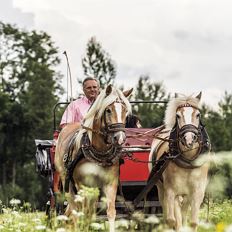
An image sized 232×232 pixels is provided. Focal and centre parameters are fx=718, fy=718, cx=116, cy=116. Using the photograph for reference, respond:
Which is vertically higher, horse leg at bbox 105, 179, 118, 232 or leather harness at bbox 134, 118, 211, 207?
leather harness at bbox 134, 118, 211, 207

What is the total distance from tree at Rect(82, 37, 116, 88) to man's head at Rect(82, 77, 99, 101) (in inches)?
1405

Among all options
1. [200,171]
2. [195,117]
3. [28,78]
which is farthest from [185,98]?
[28,78]

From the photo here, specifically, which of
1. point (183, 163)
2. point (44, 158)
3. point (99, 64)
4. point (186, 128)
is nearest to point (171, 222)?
point (183, 163)

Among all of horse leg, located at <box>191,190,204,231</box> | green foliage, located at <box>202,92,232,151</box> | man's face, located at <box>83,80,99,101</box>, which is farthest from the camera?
Answer: green foliage, located at <box>202,92,232,151</box>

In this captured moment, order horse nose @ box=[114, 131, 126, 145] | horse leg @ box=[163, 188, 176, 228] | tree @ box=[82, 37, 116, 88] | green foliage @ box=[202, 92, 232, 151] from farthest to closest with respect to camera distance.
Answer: green foliage @ box=[202, 92, 232, 151], tree @ box=[82, 37, 116, 88], horse leg @ box=[163, 188, 176, 228], horse nose @ box=[114, 131, 126, 145]

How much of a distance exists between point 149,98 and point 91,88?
4609cm

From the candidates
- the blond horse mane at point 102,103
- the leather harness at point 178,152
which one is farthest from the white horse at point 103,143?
the leather harness at point 178,152

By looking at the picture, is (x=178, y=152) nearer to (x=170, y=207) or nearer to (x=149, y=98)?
(x=170, y=207)

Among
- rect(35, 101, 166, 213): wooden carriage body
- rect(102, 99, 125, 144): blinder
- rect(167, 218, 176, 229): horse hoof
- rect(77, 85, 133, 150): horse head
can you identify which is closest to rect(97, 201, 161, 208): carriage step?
rect(35, 101, 166, 213): wooden carriage body

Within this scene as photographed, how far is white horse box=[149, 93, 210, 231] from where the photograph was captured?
825cm

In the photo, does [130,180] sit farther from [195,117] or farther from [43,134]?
[43,134]

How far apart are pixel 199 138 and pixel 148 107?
46.3 metres

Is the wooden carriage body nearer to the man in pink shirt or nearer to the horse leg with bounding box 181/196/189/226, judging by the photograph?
the man in pink shirt

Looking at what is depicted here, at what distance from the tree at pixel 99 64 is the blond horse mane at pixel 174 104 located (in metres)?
37.3
